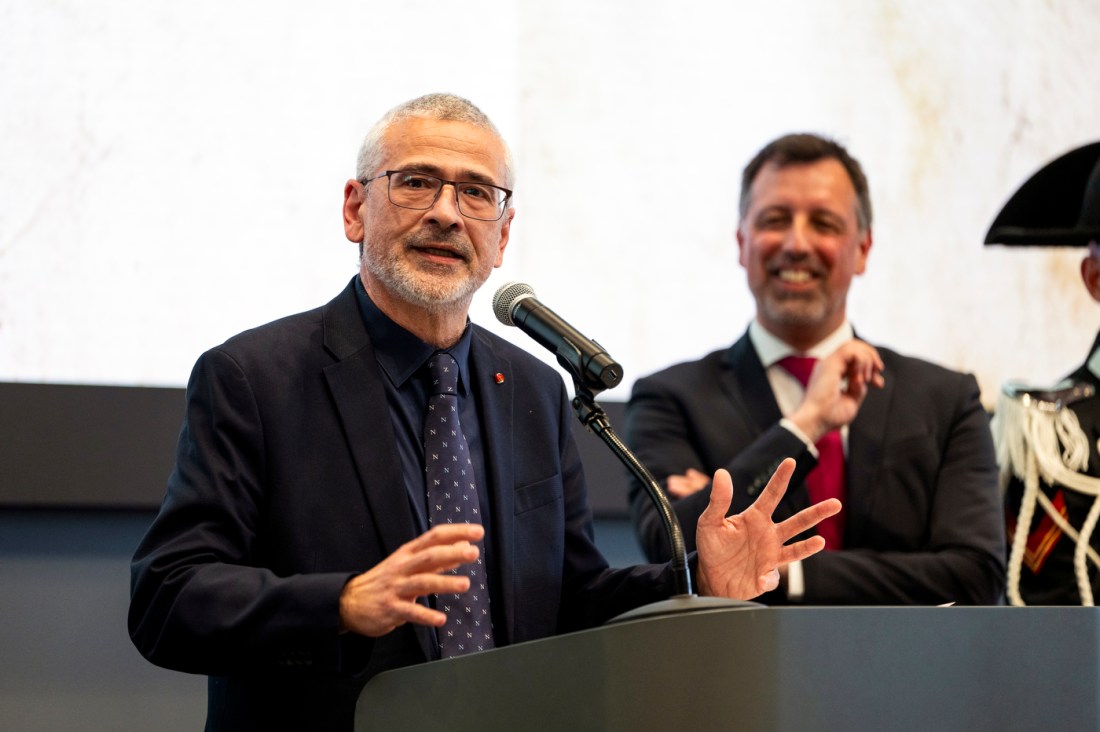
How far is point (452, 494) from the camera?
6.77 feet

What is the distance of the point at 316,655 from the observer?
1701 mm

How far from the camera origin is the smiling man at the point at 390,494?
1.74 meters

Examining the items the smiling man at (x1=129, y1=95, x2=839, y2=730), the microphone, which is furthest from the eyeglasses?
the microphone

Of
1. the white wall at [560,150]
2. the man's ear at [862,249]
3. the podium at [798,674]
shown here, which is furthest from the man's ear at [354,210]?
the man's ear at [862,249]

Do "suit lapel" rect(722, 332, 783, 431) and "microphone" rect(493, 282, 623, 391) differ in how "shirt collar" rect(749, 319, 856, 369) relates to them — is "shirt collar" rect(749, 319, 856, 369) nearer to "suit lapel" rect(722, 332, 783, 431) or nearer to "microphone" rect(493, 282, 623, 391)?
"suit lapel" rect(722, 332, 783, 431)

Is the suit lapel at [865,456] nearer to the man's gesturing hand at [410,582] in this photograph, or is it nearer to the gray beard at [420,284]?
the gray beard at [420,284]

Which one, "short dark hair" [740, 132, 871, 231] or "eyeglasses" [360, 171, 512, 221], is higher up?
"short dark hair" [740, 132, 871, 231]

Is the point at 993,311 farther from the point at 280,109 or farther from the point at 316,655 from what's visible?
the point at 316,655

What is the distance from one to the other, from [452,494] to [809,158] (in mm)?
1426

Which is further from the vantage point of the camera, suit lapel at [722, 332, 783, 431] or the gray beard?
suit lapel at [722, 332, 783, 431]

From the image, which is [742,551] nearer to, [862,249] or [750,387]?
[750,387]

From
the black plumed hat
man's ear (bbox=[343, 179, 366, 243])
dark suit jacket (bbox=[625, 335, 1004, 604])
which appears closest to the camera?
man's ear (bbox=[343, 179, 366, 243])

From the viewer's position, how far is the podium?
140cm

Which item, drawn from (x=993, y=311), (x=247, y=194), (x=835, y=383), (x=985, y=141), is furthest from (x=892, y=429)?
(x=247, y=194)
